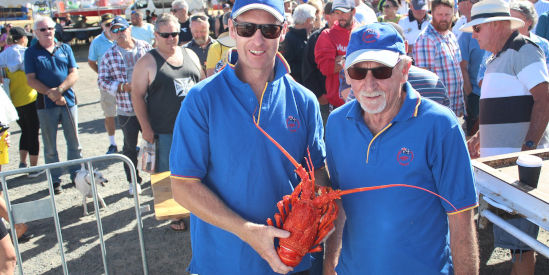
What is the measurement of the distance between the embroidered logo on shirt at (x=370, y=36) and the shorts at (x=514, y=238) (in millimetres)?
1899

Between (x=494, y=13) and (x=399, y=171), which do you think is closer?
(x=399, y=171)

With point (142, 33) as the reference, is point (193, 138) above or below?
below

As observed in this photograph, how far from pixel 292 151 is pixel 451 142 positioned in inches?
28.5

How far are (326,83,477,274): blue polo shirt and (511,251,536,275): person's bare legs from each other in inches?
66.2

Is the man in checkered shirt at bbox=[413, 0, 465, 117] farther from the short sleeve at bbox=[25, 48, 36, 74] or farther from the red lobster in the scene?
the short sleeve at bbox=[25, 48, 36, 74]

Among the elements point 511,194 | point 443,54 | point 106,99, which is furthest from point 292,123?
point 106,99

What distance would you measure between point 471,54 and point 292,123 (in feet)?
15.3

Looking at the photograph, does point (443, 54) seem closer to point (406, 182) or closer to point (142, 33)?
point (406, 182)

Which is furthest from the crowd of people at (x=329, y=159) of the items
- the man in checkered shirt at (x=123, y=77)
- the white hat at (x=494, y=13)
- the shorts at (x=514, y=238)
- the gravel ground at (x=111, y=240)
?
the man in checkered shirt at (x=123, y=77)

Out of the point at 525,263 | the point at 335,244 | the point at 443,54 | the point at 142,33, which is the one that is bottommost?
the point at 525,263

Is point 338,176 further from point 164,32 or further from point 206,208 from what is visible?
point 164,32

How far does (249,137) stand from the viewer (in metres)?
1.99

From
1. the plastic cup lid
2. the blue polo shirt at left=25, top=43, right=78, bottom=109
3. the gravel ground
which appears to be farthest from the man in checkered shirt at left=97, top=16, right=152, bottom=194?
the plastic cup lid

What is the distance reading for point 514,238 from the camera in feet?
10.2
